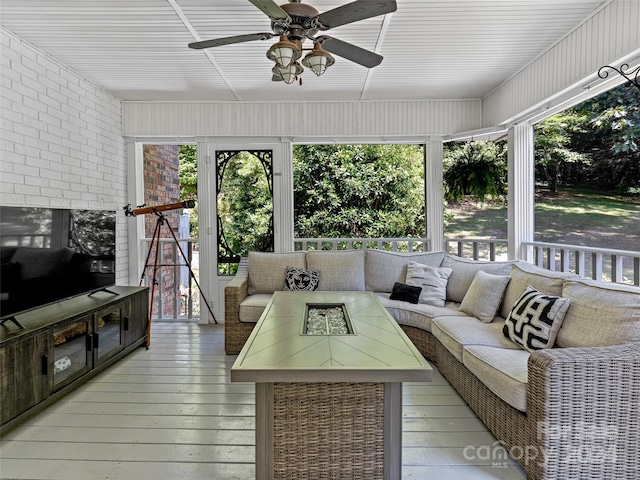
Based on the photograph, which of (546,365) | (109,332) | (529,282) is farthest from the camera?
(109,332)

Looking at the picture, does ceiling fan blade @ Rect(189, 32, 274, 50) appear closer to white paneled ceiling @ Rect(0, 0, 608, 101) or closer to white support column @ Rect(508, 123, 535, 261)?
white paneled ceiling @ Rect(0, 0, 608, 101)

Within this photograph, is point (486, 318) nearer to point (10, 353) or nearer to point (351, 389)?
point (351, 389)

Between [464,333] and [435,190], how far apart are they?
2.39m

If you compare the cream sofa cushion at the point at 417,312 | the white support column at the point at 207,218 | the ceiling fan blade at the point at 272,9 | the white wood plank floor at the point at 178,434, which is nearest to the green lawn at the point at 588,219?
the cream sofa cushion at the point at 417,312

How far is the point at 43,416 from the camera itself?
2.41 meters

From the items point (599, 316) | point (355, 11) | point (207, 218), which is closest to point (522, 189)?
point (599, 316)

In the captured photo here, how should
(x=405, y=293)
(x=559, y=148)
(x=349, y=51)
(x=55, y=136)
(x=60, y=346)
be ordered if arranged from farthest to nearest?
(x=559, y=148) → (x=405, y=293) → (x=55, y=136) → (x=60, y=346) → (x=349, y=51)

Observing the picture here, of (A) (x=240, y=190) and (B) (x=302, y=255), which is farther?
(A) (x=240, y=190)

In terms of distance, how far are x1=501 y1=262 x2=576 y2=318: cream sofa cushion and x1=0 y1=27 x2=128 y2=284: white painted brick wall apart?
3.92m

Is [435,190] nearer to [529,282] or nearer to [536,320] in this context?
[529,282]

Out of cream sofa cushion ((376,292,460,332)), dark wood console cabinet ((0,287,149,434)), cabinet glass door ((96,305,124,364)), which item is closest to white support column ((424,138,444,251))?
cream sofa cushion ((376,292,460,332))

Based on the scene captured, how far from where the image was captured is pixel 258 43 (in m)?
3.01

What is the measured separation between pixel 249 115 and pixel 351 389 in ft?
12.2

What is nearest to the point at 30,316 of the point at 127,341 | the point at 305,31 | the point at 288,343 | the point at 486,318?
the point at 127,341
